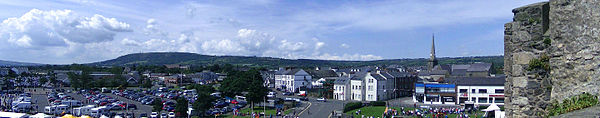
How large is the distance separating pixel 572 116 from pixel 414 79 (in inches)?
3238

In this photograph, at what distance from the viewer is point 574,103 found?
303 inches

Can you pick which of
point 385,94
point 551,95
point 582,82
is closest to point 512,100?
point 551,95

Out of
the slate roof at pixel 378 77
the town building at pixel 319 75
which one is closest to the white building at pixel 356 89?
the slate roof at pixel 378 77

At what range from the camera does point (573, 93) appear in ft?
25.3

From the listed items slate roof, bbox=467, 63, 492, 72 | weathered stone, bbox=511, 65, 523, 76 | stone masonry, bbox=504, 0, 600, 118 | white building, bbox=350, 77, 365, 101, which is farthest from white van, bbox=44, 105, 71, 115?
slate roof, bbox=467, 63, 492, 72

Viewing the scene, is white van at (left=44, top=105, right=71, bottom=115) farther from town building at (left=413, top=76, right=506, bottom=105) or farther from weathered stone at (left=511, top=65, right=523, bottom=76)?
weathered stone at (left=511, top=65, right=523, bottom=76)

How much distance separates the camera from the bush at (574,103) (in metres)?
7.57

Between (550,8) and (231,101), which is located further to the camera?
(231,101)

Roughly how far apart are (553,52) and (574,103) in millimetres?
987

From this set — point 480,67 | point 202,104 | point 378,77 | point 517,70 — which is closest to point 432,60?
point 480,67

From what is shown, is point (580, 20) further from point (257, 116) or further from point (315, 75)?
point (315, 75)

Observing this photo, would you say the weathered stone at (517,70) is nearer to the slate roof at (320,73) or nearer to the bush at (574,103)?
the bush at (574,103)

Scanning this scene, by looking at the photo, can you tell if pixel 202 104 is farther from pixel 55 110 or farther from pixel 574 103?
pixel 574 103

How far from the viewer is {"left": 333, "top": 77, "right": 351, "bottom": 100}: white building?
3009 inches
